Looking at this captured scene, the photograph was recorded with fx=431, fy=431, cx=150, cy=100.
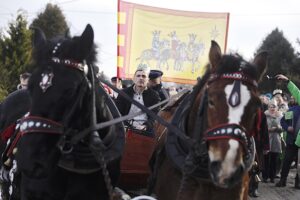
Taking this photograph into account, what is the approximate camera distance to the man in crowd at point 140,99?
5316 millimetres

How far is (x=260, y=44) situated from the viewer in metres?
36.3

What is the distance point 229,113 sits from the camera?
294 centimetres

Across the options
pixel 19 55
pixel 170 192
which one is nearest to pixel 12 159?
pixel 170 192

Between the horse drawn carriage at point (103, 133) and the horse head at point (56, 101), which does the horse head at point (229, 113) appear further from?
the horse head at point (56, 101)

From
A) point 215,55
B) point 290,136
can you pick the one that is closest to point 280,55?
point 290,136

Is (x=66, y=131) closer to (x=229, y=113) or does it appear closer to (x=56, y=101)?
(x=56, y=101)

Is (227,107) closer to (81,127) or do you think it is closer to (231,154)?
(231,154)

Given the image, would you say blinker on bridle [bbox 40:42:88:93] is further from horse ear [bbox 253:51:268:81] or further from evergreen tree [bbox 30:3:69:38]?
evergreen tree [bbox 30:3:69:38]

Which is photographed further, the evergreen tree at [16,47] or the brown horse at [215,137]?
the evergreen tree at [16,47]

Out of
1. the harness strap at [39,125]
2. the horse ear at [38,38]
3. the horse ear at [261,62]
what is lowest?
the harness strap at [39,125]

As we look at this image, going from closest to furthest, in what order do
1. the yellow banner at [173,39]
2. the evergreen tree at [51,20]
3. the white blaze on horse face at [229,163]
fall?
the white blaze on horse face at [229,163] < the yellow banner at [173,39] < the evergreen tree at [51,20]

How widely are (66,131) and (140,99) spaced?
8.67 feet

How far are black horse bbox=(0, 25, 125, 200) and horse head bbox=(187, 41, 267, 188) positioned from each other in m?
0.83

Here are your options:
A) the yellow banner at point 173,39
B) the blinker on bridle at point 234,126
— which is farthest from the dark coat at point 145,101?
the blinker on bridle at point 234,126
